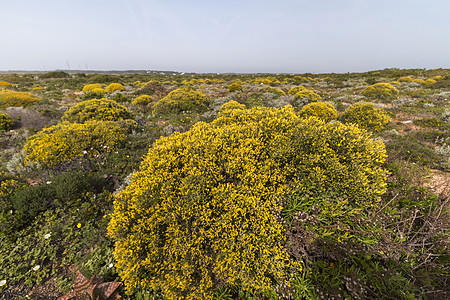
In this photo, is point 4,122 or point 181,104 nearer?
point 4,122

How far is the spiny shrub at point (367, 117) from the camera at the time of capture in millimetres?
9594

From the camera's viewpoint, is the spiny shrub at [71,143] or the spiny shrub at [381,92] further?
the spiny shrub at [381,92]

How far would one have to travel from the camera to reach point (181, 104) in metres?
14.4

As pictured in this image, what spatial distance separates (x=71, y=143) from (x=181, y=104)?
847 cm

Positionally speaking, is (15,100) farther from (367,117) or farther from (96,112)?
(367,117)

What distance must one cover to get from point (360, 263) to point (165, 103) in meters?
14.6

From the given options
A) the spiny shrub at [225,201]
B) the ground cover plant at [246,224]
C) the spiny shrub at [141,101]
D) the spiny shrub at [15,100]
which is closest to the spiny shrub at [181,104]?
the spiny shrub at [141,101]

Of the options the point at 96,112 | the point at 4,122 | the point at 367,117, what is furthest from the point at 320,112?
the point at 4,122

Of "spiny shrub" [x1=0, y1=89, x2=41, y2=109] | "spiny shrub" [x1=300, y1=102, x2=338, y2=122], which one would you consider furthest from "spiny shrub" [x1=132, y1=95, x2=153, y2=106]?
"spiny shrub" [x1=300, y1=102, x2=338, y2=122]

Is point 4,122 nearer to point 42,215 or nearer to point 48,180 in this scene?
point 48,180

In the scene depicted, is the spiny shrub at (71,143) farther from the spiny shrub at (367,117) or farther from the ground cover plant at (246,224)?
the spiny shrub at (367,117)

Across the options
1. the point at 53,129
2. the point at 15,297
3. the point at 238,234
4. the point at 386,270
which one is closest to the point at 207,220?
the point at 238,234

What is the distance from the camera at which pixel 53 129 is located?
8125 millimetres

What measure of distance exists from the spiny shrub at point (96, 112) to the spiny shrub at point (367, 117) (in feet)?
47.9
